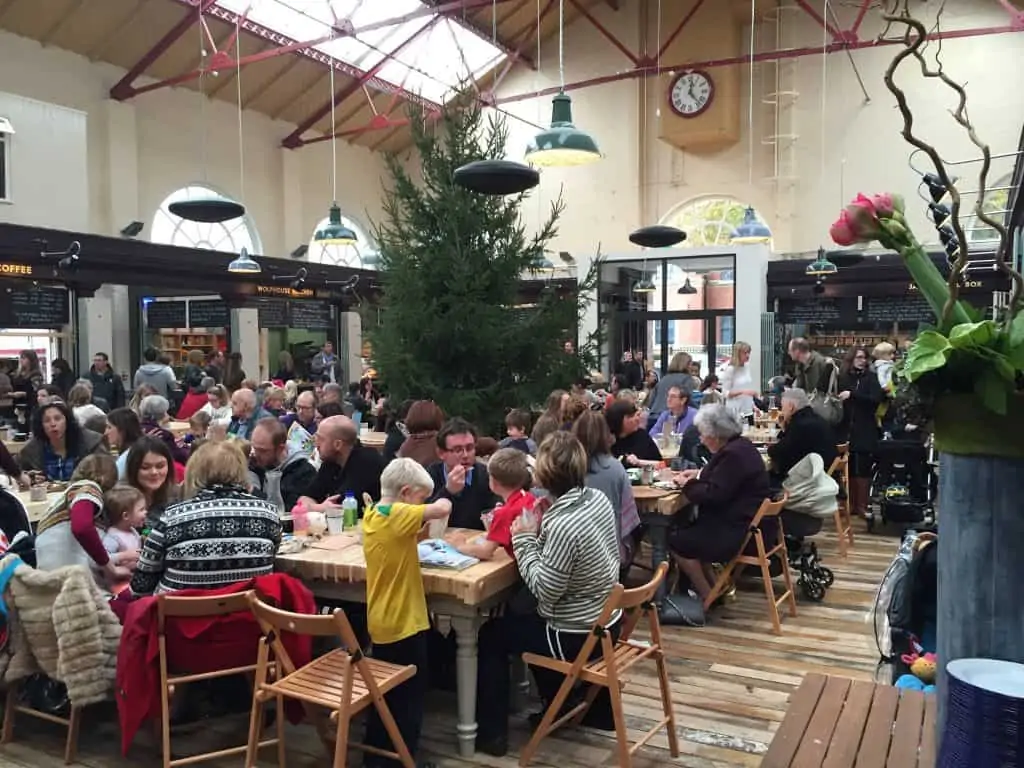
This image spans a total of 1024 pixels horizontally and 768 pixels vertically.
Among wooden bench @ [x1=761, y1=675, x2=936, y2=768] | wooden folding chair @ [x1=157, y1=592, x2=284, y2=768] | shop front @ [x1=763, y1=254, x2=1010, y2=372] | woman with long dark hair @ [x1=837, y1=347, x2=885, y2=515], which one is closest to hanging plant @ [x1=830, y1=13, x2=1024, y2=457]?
wooden bench @ [x1=761, y1=675, x2=936, y2=768]

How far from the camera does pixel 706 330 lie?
15.7 meters

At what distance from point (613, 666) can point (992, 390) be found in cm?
206

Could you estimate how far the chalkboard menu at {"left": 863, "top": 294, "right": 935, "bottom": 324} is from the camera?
1449 cm

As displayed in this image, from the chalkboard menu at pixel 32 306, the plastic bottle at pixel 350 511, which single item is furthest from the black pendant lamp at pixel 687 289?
the plastic bottle at pixel 350 511

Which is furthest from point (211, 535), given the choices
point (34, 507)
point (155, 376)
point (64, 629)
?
point (155, 376)

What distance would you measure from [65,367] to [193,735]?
951cm

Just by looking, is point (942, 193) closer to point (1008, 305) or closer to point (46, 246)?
point (1008, 305)

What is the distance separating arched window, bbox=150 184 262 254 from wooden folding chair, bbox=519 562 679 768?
1296cm

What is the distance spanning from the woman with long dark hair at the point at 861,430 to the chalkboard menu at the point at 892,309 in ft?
23.0

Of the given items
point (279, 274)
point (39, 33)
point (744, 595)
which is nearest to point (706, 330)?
point (279, 274)

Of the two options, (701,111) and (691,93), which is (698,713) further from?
(691,93)

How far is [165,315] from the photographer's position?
49.0ft

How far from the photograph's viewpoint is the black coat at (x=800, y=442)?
245 inches

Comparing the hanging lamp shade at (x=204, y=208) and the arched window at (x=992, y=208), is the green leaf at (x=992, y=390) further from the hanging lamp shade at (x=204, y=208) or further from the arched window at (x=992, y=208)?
the hanging lamp shade at (x=204, y=208)
